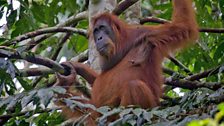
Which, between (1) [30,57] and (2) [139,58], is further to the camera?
(2) [139,58]

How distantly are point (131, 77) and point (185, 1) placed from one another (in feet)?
2.77

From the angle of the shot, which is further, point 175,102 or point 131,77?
point 131,77

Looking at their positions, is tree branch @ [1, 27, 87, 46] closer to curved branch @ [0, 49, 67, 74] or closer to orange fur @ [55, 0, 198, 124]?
orange fur @ [55, 0, 198, 124]

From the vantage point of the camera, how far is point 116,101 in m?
3.99

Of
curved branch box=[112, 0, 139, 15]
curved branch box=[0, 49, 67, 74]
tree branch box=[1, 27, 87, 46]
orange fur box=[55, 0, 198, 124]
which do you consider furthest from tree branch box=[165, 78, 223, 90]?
tree branch box=[1, 27, 87, 46]

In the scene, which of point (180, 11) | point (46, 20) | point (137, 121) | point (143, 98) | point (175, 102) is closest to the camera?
point (137, 121)

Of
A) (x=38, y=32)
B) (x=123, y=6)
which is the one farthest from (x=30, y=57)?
(x=123, y=6)

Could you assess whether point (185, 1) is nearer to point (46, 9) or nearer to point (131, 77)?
point (131, 77)

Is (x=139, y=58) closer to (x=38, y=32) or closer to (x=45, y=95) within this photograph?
(x=38, y=32)

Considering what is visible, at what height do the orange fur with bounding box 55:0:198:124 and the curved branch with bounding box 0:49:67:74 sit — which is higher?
the curved branch with bounding box 0:49:67:74

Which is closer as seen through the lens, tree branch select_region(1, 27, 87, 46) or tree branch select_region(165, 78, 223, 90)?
tree branch select_region(165, 78, 223, 90)

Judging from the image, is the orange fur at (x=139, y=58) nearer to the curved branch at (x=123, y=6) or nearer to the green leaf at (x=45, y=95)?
the curved branch at (x=123, y=6)

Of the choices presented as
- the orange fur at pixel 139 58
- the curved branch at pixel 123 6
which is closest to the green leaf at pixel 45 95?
the orange fur at pixel 139 58

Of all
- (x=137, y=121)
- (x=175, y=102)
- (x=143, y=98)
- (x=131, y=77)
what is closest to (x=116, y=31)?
(x=131, y=77)
